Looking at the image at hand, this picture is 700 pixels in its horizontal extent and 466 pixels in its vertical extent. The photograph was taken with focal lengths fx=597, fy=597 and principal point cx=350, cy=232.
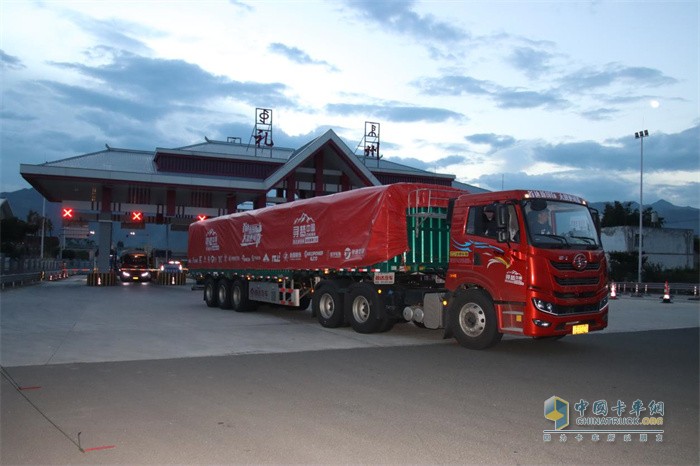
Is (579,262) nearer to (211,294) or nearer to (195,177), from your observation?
(211,294)

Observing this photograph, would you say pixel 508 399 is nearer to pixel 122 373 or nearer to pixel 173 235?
pixel 122 373

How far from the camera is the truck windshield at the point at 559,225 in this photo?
10688 mm

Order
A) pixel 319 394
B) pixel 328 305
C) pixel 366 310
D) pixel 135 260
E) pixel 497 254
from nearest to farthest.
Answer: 1. pixel 319 394
2. pixel 497 254
3. pixel 366 310
4. pixel 328 305
5. pixel 135 260

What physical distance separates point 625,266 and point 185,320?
40.0m

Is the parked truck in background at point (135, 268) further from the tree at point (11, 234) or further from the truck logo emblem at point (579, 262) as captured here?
the truck logo emblem at point (579, 262)

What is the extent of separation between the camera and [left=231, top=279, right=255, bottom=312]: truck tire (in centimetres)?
1983

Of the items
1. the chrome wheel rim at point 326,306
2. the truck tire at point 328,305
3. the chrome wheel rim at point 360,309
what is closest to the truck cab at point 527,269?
the chrome wheel rim at point 360,309

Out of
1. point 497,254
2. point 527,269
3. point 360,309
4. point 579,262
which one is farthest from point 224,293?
point 579,262

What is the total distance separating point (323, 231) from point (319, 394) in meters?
8.08

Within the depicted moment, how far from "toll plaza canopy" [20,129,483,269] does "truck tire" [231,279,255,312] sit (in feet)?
48.0

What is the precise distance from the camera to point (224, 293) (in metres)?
21.2

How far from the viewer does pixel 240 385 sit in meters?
8.16

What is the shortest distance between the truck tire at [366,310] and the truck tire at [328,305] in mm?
437

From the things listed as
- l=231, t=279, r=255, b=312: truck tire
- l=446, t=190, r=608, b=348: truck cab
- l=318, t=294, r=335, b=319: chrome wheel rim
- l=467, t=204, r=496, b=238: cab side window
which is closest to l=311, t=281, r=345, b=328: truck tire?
l=318, t=294, r=335, b=319: chrome wheel rim
